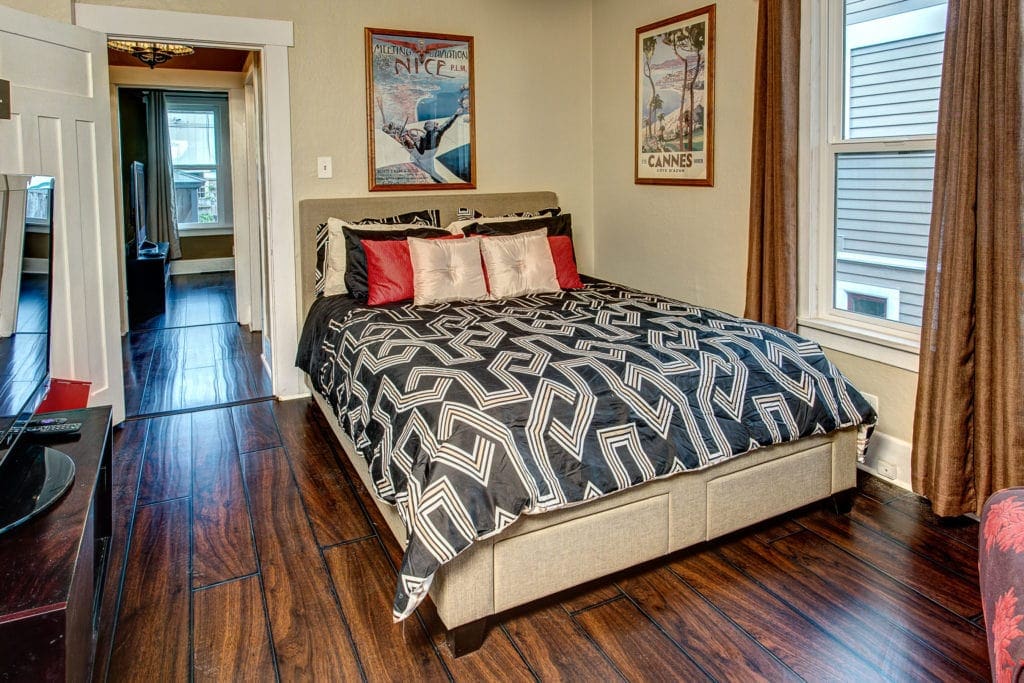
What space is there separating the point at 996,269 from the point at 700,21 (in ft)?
6.78

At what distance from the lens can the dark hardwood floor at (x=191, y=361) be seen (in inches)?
169

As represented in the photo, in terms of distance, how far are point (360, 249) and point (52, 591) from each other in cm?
264

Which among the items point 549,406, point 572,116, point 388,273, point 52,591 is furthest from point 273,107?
point 52,591

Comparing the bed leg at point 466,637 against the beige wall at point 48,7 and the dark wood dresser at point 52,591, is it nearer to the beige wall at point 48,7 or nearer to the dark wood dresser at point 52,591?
the dark wood dresser at point 52,591

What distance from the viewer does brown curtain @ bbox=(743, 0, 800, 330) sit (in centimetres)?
323

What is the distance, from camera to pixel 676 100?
4062mm

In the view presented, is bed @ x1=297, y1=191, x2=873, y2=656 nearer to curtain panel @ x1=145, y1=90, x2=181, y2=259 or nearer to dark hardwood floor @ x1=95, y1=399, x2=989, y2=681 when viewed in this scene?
dark hardwood floor @ x1=95, y1=399, x2=989, y2=681

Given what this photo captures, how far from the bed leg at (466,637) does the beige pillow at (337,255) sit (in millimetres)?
2260

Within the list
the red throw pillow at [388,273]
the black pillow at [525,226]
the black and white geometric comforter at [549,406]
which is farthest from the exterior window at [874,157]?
the red throw pillow at [388,273]

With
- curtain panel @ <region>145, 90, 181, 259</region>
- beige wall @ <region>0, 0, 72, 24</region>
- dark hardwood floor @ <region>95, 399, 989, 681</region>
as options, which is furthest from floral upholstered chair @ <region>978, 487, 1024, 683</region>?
curtain panel @ <region>145, 90, 181, 259</region>

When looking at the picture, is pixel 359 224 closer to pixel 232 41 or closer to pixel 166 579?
pixel 232 41

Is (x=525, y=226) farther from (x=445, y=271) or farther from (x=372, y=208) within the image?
(x=372, y=208)

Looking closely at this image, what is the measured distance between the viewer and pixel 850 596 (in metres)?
2.24

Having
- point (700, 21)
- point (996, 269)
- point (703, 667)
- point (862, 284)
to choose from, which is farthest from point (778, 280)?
point (703, 667)
